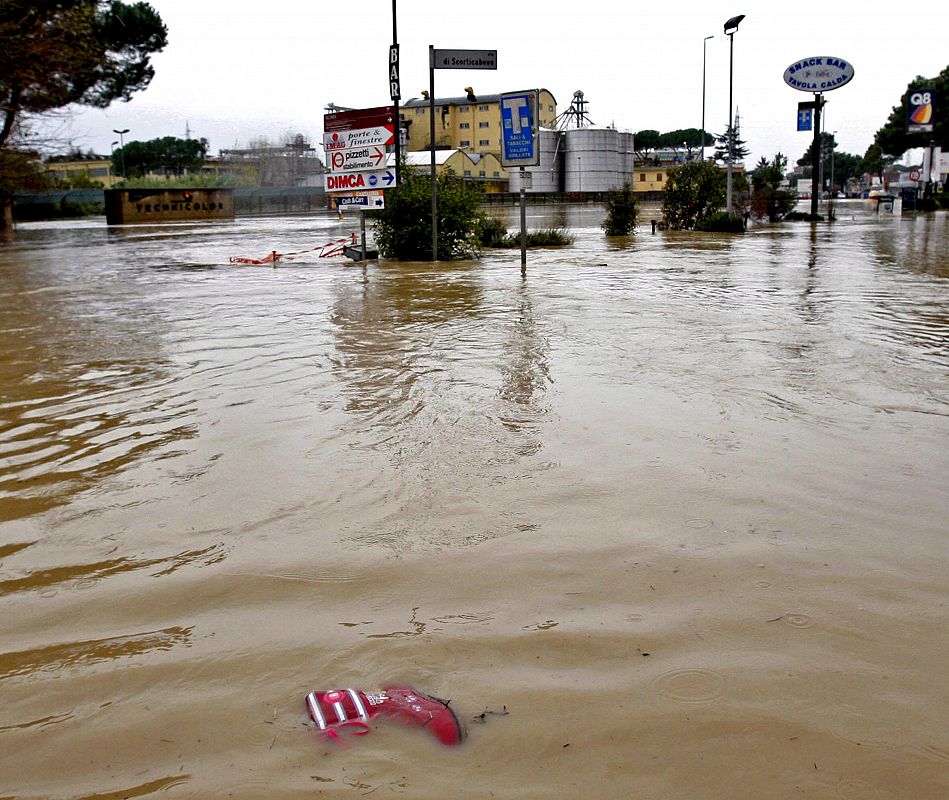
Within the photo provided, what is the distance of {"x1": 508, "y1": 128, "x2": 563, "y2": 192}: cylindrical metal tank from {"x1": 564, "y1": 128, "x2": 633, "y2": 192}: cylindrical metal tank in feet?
3.70

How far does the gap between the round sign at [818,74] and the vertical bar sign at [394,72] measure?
26339 mm

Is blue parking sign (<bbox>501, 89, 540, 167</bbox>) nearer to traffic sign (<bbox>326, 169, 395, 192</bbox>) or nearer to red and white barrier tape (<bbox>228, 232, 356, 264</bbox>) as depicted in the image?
traffic sign (<bbox>326, 169, 395, 192</bbox>)

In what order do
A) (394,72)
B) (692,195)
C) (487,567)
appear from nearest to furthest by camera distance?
(487,567) → (394,72) → (692,195)

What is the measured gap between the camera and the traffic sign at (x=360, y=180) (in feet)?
59.8

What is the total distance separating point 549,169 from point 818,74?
6467cm

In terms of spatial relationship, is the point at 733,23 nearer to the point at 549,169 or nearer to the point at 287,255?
the point at 287,255

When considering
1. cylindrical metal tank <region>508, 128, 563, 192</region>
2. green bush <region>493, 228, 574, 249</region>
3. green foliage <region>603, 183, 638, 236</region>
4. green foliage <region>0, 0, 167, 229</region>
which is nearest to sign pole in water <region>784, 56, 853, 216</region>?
green foliage <region>603, 183, 638, 236</region>

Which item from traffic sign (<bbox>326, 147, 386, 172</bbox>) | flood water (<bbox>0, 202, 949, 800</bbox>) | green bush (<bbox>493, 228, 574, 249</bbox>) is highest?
traffic sign (<bbox>326, 147, 386, 172</bbox>)

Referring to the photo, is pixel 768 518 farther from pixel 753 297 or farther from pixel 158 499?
pixel 753 297

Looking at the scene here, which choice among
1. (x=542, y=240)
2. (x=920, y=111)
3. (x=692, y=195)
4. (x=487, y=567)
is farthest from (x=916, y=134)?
(x=487, y=567)

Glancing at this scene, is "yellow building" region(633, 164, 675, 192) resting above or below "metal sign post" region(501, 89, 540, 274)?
above

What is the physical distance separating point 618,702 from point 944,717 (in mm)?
926

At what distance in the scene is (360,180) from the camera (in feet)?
60.7

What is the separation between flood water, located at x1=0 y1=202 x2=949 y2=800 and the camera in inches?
96.5
